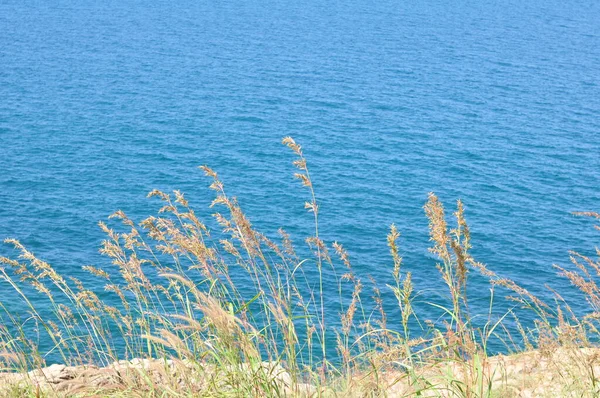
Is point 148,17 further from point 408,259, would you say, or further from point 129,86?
point 408,259

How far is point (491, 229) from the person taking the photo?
38.8m

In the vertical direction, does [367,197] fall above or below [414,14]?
below

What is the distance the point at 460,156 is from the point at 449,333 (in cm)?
4570

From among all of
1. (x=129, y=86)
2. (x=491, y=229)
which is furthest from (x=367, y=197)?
(x=129, y=86)

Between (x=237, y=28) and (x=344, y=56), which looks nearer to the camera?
(x=344, y=56)

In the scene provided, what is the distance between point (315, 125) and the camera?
53.3 metres

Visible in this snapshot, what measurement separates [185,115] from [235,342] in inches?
2017

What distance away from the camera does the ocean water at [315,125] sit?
127ft

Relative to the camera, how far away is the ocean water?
3869 centimetres

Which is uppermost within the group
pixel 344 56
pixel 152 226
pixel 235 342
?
pixel 152 226

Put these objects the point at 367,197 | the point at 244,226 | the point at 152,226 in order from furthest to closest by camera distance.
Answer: the point at 367,197
the point at 152,226
the point at 244,226

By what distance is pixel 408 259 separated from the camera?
1374 inches

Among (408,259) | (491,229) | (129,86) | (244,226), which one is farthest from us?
(129,86)

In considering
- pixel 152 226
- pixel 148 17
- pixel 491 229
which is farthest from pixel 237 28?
pixel 152 226
